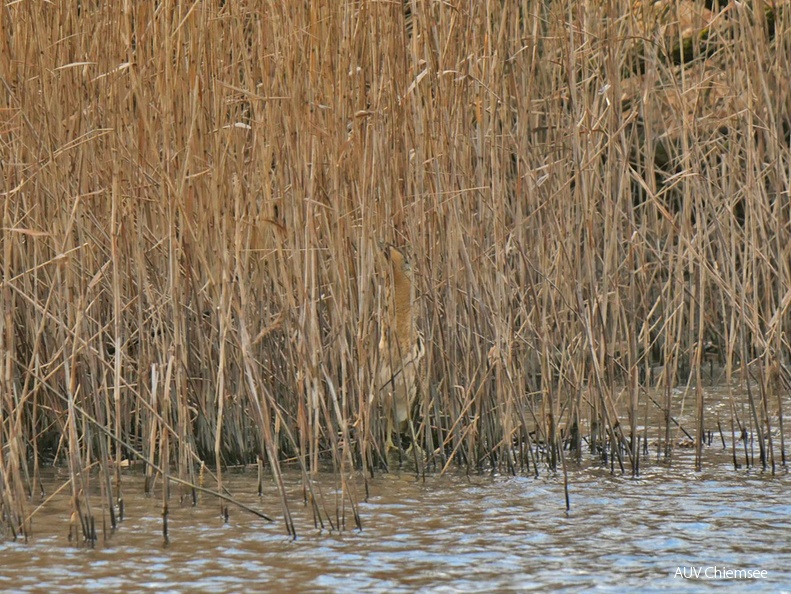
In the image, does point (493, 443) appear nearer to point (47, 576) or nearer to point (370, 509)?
point (370, 509)

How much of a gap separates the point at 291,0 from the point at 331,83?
30 cm

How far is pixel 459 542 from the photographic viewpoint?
377 cm

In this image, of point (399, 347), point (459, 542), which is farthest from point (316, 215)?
point (459, 542)

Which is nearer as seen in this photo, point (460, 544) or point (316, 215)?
point (460, 544)

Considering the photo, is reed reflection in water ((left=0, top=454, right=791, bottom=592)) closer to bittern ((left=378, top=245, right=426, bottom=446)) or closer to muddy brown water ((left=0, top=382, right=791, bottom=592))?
muddy brown water ((left=0, top=382, right=791, bottom=592))

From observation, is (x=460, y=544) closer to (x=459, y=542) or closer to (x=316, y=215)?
(x=459, y=542)

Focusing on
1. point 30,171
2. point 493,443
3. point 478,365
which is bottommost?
point 493,443

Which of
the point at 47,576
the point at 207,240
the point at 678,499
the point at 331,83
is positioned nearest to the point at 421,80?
the point at 331,83

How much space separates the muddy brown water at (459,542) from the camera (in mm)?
3395

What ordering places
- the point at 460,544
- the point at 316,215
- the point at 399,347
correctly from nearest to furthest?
1. the point at 460,544
2. the point at 316,215
3. the point at 399,347

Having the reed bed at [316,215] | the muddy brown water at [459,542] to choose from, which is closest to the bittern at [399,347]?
the reed bed at [316,215]

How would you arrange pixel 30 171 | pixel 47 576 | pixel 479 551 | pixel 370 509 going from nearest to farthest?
1. pixel 47 576
2. pixel 479 551
3. pixel 370 509
4. pixel 30 171

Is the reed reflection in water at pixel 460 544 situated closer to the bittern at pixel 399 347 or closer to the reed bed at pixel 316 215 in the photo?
the reed bed at pixel 316 215

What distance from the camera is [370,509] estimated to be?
4145 mm
